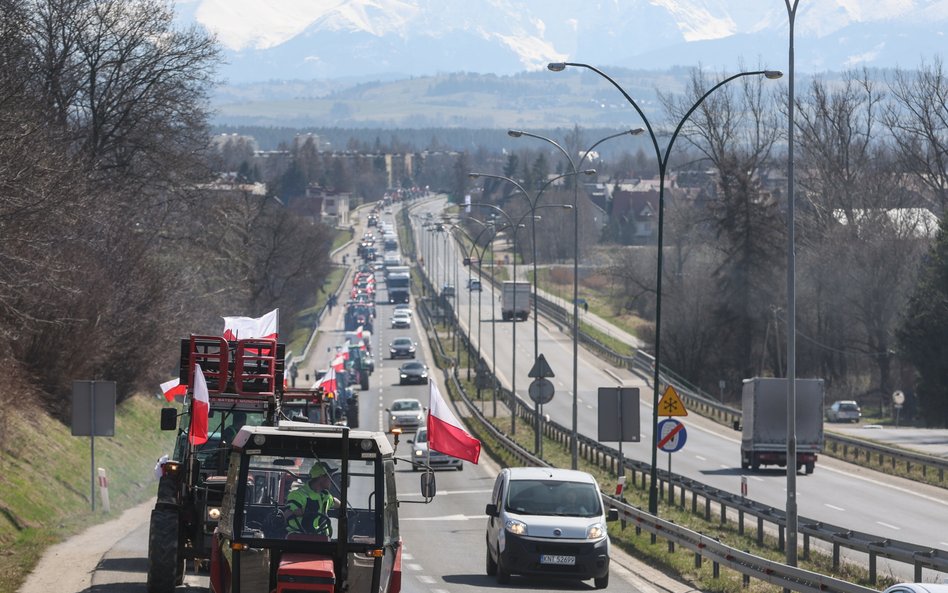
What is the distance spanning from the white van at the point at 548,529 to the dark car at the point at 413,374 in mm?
59544

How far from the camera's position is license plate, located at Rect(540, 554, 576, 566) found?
66.5ft

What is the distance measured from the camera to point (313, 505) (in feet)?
42.7

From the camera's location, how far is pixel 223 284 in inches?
2579

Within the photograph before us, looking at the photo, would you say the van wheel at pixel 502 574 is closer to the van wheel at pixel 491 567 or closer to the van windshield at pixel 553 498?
the van wheel at pixel 491 567

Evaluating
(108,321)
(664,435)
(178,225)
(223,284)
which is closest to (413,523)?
(664,435)

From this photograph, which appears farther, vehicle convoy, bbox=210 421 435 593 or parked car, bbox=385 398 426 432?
parked car, bbox=385 398 426 432

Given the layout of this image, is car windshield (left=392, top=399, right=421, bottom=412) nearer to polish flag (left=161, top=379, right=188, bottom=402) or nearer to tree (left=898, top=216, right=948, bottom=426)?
tree (left=898, top=216, right=948, bottom=426)

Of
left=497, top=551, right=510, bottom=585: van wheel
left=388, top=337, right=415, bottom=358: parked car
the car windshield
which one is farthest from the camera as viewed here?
left=388, top=337, right=415, bottom=358: parked car

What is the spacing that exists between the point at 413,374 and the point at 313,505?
68.4 m

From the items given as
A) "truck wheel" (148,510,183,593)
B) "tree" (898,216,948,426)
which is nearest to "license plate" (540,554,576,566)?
"truck wheel" (148,510,183,593)

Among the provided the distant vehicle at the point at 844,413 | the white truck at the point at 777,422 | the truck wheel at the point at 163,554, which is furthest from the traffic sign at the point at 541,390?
the distant vehicle at the point at 844,413

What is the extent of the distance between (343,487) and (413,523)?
17495mm

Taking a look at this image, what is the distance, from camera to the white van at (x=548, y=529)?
2031cm

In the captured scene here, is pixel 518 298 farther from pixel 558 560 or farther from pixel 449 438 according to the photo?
pixel 449 438
